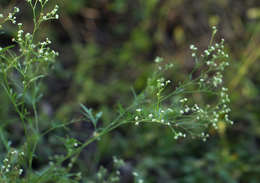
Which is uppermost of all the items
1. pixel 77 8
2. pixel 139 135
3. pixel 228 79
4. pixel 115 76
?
pixel 77 8

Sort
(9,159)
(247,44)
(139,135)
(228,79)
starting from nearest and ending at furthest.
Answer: (9,159) → (139,135) → (228,79) → (247,44)

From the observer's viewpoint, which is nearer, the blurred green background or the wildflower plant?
the wildflower plant

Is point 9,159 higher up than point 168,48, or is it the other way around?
point 168,48

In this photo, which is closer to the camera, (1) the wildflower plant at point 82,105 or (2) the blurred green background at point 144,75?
(1) the wildflower plant at point 82,105

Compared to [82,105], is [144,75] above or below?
above

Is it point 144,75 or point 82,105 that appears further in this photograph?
point 144,75

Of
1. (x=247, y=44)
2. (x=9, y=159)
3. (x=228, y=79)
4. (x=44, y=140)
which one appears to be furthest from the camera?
(x=247, y=44)

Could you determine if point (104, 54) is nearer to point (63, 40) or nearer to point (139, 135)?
point (63, 40)

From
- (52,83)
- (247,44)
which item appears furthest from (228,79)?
(52,83)
